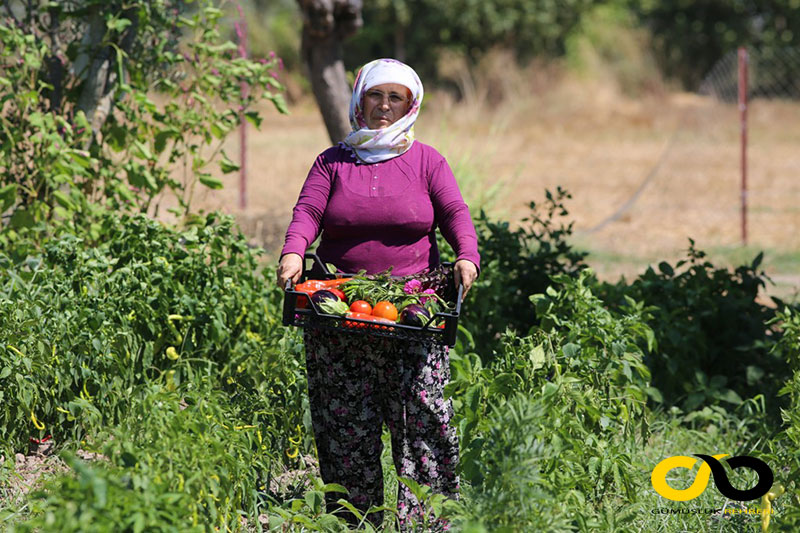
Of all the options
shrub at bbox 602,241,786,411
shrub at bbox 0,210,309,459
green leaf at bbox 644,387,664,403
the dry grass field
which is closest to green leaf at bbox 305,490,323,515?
shrub at bbox 0,210,309,459

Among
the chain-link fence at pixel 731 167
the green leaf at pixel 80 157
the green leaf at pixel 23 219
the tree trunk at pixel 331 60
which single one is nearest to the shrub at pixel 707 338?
the green leaf at pixel 80 157

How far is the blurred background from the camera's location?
9.20m

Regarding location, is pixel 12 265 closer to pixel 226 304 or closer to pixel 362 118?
pixel 226 304

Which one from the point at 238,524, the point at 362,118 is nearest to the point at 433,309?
the point at 362,118

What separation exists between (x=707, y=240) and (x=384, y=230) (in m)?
6.90

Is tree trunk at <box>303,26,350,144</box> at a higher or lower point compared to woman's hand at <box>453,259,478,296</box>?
higher

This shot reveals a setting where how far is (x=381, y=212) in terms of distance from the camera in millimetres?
2865

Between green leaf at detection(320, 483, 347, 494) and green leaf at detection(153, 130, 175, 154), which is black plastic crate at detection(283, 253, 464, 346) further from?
green leaf at detection(153, 130, 175, 154)

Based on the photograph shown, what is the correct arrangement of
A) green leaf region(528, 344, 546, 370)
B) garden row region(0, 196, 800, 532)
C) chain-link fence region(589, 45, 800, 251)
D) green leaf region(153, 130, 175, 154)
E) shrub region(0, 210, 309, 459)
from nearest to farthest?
1. garden row region(0, 196, 800, 532)
2. green leaf region(528, 344, 546, 370)
3. shrub region(0, 210, 309, 459)
4. green leaf region(153, 130, 175, 154)
5. chain-link fence region(589, 45, 800, 251)

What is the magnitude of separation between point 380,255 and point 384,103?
1.45 feet

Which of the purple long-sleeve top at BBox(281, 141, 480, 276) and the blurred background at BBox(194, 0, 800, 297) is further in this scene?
the blurred background at BBox(194, 0, 800, 297)

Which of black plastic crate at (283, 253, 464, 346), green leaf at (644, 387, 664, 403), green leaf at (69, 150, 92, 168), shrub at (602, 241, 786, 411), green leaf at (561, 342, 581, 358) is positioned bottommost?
green leaf at (644, 387, 664, 403)

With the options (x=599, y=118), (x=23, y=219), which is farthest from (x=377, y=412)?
(x=599, y=118)

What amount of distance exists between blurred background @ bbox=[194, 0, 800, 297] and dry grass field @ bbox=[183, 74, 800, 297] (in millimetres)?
39
